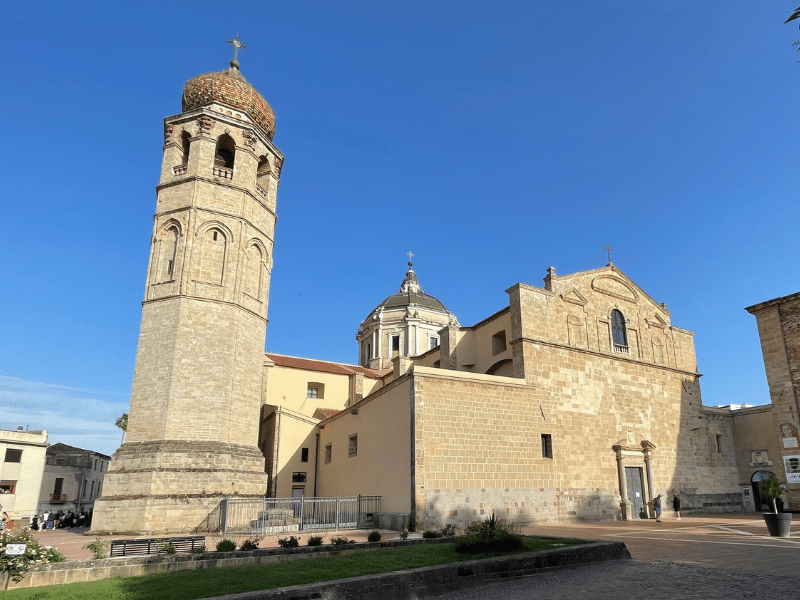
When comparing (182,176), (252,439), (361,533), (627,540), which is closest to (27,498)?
(252,439)

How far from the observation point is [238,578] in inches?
312

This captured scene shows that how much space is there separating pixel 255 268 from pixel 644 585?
67.6 feet

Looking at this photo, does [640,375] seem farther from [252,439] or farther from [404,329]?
[404,329]

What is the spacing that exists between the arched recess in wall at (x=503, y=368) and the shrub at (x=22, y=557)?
17006 millimetres

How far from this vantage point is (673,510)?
23438 millimetres

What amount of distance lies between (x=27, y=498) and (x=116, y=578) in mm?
35282

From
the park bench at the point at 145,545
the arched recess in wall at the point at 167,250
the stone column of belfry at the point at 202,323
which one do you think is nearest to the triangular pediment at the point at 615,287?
the stone column of belfry at the point at 202,323

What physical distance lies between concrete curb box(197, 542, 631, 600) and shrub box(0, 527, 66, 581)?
4309 mm

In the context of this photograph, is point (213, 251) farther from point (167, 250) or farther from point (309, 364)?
point (309, 364)

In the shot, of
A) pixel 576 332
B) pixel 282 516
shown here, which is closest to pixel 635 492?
pixel 576 332

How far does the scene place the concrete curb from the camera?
6.70 m

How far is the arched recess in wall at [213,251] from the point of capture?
74.3ft

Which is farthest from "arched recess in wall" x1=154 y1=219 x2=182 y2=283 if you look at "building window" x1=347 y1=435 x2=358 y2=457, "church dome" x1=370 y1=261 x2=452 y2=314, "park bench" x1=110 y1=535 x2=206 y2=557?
"church dome" x1=370 y1=261 x2=452 y2=314

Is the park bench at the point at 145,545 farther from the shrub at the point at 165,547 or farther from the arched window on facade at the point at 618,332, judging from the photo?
the arched window on facade at the point at 618,332
